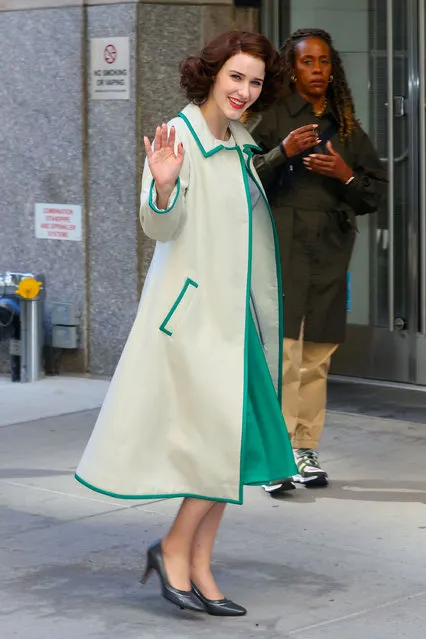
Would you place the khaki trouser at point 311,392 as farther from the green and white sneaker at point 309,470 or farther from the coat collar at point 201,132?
the coat collar at point 201,132

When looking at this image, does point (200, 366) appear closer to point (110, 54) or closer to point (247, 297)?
point (247, 297)

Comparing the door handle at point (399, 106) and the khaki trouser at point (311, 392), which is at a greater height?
the door handle at point (399, 106)

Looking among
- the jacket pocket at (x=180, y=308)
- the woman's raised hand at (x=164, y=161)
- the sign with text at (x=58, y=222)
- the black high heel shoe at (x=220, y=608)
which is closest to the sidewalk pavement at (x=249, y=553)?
the black high heel shoe at (x=220, y=608)

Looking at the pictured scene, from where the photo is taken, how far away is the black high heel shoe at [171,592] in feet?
15.1

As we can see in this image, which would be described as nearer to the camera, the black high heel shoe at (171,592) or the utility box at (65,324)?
the black high heel shoe at (171,592)

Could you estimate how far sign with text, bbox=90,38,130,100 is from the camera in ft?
28.6

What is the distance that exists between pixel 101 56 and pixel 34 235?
3.91ft

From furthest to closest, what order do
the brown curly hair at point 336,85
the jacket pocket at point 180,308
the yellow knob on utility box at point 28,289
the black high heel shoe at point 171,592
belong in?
1. the yellow knob on utility box at point 28,289
2. the brown curly hair at point 336,85
3. the black high heel shoe at point 171,592
4. the jacket pocket at point 180,308

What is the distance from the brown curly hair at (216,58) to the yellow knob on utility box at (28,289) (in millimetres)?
4391

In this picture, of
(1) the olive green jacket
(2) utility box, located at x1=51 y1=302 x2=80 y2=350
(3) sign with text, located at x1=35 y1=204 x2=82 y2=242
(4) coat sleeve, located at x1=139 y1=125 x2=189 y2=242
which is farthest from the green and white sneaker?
(3) sign with text, located at x1=35 y1=204 x2=82 y2=242

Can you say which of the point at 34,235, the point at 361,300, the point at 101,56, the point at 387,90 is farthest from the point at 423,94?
the point at 34,235

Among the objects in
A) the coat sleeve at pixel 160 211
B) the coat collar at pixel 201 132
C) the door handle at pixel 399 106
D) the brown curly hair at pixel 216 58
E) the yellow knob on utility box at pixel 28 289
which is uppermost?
the door handle at pixel 399 106

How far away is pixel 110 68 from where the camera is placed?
877 cm

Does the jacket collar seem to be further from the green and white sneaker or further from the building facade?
the building facade
